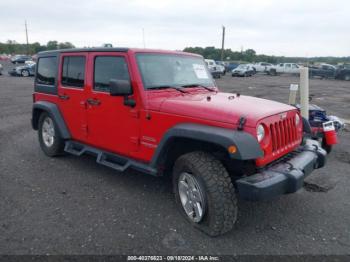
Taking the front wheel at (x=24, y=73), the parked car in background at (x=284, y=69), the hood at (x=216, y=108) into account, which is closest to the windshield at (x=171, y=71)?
the hood at (x=216, y=108)

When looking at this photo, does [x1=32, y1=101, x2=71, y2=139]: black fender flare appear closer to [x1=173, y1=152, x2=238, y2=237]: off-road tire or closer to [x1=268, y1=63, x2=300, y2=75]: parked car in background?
[x1=173, y1=152, x2=238, y2=237]: off-road tire

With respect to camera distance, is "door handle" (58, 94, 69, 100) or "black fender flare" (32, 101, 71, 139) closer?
"door handle" (58, 94, 69, 100)

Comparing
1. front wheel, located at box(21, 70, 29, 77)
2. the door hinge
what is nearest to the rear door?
the door hinge

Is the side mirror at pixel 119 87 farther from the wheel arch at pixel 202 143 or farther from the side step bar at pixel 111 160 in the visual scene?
the side step bar at pixel 111 160

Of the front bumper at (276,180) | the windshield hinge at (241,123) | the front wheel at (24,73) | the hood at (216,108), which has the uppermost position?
the hood at (216,108)

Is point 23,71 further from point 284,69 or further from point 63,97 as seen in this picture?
point 284,69

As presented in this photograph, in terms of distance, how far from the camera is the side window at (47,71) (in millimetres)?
5466

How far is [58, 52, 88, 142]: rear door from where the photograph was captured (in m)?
4.79

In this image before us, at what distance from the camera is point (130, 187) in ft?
14.9

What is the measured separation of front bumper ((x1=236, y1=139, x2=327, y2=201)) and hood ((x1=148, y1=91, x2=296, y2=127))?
1.70 ft

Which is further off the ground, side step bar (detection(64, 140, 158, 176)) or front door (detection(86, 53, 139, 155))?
front door (detection(86, 53, 139, 155))

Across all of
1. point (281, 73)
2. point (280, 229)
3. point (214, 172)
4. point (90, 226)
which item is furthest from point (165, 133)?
point (281, 73)

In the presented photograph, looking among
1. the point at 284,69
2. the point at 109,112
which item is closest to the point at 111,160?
the point at 109,112

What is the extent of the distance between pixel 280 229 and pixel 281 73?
4085 cm
